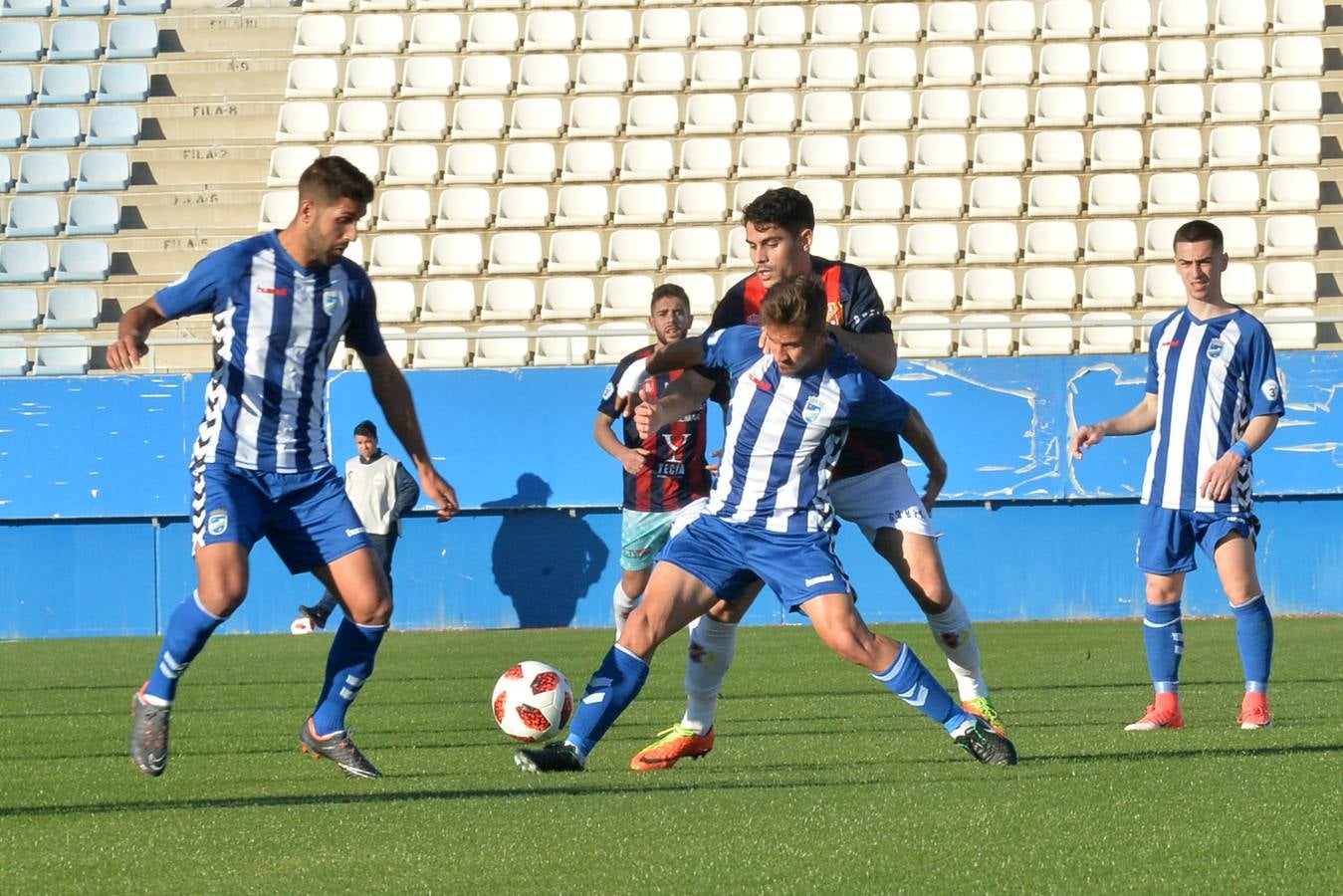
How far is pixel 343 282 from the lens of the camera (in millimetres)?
6281

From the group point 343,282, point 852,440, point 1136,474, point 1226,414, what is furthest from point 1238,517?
point 1136,474

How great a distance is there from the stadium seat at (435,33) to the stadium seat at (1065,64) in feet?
19.7

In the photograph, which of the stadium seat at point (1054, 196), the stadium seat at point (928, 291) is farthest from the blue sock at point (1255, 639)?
the stadium seat at point (1054, 196)

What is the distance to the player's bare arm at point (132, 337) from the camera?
5.72m

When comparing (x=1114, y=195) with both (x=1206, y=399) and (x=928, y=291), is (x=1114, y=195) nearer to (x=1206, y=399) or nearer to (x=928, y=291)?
(x=928, y=291)

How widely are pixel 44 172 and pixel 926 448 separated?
16596 millimetres

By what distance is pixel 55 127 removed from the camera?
21469mm

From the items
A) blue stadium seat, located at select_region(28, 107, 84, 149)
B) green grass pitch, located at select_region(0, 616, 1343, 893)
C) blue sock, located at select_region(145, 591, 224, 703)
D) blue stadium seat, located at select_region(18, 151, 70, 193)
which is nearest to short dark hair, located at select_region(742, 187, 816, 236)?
green grass pitch, located at select_region(0, 616, 1343, 893)

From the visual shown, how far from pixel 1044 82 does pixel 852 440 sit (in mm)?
14598

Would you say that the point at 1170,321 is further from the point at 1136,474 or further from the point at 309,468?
the point at 1136,474

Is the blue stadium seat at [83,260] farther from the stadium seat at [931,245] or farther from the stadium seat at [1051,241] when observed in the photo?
the stadium seat at [1051,241]

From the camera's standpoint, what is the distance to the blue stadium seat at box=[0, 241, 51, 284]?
20.3 meters

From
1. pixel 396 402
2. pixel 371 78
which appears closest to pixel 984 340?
pixel 371 78

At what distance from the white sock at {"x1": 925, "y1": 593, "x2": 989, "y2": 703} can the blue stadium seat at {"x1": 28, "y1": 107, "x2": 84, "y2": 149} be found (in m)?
16.7
